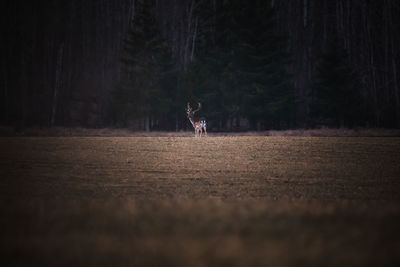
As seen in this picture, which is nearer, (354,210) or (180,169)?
(354,210)

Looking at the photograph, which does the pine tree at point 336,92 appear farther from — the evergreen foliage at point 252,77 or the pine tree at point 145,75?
the pine tree at point 145,75

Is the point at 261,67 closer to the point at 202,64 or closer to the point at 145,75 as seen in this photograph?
the point at 202,64

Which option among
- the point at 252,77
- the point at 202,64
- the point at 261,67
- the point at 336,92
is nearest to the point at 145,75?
the point at 202,64

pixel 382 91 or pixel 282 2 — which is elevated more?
pixel 282 2

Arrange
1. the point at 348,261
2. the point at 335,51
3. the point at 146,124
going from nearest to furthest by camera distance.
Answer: the point at 348,261
the point at 335,51
the point at 146,124

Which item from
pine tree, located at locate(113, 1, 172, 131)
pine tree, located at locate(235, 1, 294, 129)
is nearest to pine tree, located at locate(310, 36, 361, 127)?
pine tree, located at locate(235, 1, 294, 129)

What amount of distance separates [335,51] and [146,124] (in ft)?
51.7

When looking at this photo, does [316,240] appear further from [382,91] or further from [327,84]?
[382,91]

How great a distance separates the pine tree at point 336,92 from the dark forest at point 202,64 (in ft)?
0.24

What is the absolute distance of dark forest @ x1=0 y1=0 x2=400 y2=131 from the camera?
2788 cm

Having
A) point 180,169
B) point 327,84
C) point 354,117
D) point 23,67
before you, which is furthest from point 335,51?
point 23,67

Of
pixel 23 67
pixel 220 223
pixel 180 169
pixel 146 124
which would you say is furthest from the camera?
pixel 23 67

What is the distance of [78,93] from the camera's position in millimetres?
39375

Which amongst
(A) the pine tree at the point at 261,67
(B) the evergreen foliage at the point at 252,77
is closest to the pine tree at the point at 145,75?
(B) the evergreen foliage at the point at 252,77
